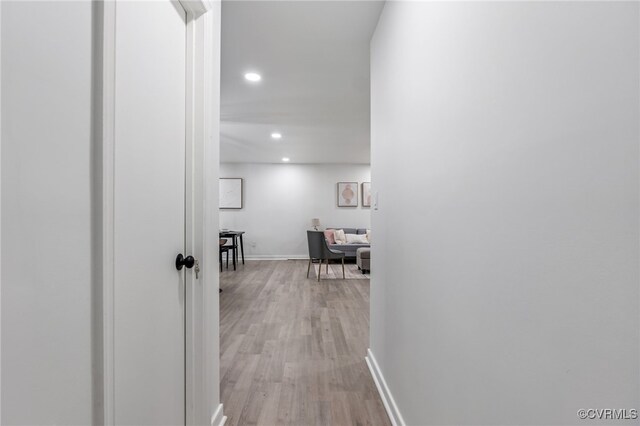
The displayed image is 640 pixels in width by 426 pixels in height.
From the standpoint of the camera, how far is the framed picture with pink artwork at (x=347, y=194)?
25.5 ft

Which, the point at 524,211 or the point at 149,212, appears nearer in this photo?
the point at 524,211

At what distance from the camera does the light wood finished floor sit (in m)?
1.63

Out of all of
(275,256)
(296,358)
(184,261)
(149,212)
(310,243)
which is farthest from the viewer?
(275,256)

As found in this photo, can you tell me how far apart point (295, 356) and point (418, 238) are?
1.54 metres

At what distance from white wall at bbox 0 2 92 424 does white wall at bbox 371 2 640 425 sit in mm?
979

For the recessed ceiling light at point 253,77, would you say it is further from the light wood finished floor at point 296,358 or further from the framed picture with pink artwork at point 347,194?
the framed picture with pink artwork at point 347,194

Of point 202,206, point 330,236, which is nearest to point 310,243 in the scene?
point 330,236

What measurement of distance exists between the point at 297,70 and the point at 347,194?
17.1ft

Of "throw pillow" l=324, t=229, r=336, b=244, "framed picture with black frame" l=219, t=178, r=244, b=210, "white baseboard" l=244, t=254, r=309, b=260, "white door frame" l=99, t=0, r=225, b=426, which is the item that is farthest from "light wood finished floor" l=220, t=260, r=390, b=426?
"framed picture with black frame" l=219, t=178, r=244, b=210

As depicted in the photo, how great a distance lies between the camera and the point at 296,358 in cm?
224

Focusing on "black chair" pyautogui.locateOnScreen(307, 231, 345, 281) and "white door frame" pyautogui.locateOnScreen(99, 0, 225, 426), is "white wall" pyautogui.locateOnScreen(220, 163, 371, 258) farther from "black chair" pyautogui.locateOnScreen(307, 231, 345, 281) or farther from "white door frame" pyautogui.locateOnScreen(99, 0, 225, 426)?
"white door frame" pyautogui.locateOnScreen(99, 0, 225, 426)

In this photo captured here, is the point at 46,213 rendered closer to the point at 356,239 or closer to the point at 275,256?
the point at 356,239

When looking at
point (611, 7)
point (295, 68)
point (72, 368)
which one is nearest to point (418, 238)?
point (611, 7)

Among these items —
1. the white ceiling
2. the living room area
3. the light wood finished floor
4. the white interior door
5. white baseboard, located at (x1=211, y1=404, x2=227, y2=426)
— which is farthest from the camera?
the white ceiling
